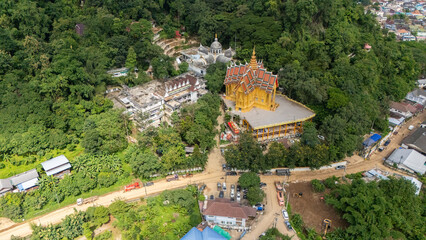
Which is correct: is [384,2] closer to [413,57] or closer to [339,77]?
[413,57]

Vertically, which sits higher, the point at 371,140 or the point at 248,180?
the point at 248,180

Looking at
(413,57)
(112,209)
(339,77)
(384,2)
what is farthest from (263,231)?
(384,2)

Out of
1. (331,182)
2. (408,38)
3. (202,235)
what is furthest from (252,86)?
(408,38)

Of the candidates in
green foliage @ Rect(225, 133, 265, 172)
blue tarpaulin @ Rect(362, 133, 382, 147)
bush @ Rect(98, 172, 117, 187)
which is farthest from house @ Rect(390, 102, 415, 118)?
bush @ Rect(98, 172, 117, 187)

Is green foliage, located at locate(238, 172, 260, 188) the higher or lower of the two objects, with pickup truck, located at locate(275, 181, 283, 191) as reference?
higher

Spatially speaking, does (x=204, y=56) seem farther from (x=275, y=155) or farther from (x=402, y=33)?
Result: (x=402, y=33)

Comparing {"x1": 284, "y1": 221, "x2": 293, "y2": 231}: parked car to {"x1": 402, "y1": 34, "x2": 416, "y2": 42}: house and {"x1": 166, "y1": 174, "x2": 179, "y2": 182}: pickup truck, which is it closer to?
{"x1": 166, "y1": 174, "x2": 179, "y2": 182}: pickup truck
